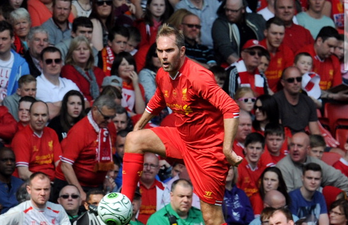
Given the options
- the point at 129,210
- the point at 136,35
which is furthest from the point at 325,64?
the point at 129,210

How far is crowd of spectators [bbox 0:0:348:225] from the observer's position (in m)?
12.0

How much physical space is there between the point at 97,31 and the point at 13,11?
154cm

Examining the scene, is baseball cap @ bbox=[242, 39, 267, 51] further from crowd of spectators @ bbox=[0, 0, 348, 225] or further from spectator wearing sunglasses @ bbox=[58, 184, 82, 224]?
spectator wearing sunglasses @ bbox=[58, 184, 82, 224]

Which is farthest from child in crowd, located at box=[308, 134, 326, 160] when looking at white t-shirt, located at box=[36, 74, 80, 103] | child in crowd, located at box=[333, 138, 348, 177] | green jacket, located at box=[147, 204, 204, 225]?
white t-shirt, located at box=[36, 74, 80, 103]

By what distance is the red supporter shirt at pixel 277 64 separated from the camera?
15438 millimetres

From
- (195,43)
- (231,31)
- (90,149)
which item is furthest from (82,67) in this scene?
(231,31)

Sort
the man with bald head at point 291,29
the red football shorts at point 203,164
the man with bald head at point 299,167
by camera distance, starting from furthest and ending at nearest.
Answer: the man with bald head at point 291,29
the man with bald head at point 299,167
the red football shorts at point 203,164

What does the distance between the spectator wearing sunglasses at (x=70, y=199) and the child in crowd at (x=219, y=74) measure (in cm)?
352

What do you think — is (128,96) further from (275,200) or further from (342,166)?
(342,166)

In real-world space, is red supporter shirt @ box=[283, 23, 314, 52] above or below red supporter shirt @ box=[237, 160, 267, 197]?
above

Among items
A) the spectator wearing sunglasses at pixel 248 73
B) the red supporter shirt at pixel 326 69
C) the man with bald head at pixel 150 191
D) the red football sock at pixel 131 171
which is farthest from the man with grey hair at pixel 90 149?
the red supporter shirt at pixel 326 69

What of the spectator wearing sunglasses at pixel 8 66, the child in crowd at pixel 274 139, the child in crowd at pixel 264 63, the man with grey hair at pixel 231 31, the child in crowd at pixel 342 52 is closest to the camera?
the spectator wearing sunglasses at pixel 8 66

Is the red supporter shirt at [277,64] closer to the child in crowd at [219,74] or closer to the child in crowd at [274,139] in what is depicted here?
the child in crowd at [219,74]

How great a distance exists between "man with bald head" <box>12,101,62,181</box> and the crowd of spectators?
0.01 meters
